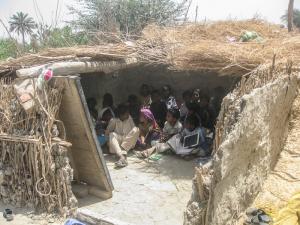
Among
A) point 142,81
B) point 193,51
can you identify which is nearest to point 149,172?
point 193,51

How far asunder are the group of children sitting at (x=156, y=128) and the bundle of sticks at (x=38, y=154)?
1.85m

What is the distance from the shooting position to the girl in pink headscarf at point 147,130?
8750mm

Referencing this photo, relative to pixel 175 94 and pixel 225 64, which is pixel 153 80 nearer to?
pixel 175 94

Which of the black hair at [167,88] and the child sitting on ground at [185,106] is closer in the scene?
the child sitting on ground at [185,106]

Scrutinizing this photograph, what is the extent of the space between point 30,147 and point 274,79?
11.1ft

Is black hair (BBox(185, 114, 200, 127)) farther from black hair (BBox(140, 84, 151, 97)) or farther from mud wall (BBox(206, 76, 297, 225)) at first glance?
mud wall (BBox(206, 76, 297, 225))

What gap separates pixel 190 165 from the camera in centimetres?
789

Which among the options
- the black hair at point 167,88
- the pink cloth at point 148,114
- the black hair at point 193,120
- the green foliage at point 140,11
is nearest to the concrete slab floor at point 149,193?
the black hair at point 193,120

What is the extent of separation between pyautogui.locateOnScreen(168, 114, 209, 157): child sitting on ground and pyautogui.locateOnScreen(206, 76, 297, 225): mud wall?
5.91 ft

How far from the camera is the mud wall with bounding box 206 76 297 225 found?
14.7 feet

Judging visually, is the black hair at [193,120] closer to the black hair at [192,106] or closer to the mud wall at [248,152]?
the black hair at [192,106]

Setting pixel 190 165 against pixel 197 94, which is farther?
pixel 197 94

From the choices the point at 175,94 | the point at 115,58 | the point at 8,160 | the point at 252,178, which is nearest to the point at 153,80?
the point at 175,94

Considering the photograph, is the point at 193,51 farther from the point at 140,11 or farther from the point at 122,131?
the point at 140,11
